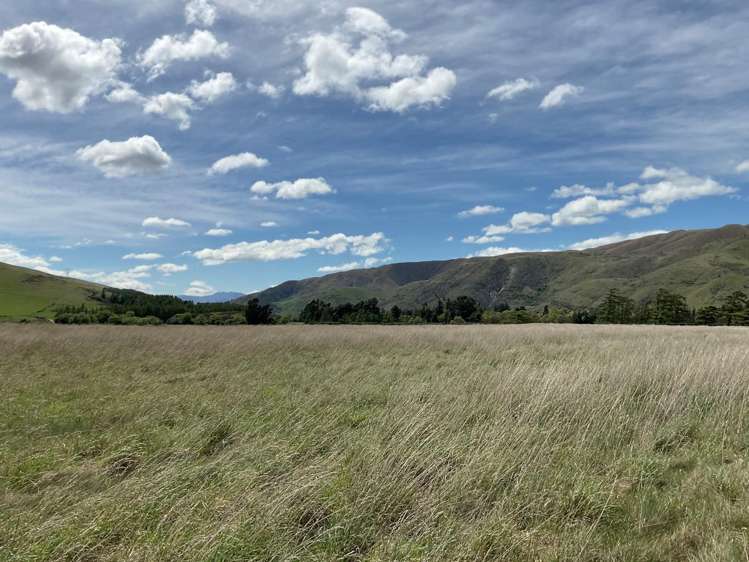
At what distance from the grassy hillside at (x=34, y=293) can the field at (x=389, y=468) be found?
528 ft

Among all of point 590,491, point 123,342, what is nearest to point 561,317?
point 123,342

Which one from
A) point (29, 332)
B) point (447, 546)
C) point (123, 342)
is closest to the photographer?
point (447, 546)

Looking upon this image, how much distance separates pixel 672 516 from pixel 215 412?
639 centimetres

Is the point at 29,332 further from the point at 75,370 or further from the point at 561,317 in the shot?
the point at 561,317

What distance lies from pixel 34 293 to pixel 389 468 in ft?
716

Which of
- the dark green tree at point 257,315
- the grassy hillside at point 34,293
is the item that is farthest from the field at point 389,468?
the grassy hillside at point 34,293

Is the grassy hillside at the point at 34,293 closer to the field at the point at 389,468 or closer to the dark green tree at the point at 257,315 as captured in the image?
the dark green tree at the point at 257,315

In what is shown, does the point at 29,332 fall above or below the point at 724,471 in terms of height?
above

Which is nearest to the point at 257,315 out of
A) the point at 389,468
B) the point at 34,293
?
the point at 389,468

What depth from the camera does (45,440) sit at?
6.15m

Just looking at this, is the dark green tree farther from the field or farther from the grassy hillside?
the grassy hillside

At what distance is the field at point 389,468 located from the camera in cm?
351

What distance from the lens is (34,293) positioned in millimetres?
175375

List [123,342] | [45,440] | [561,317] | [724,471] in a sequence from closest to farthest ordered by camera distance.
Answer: [724,471]
[45,440]
[123,342]
[561,317]
